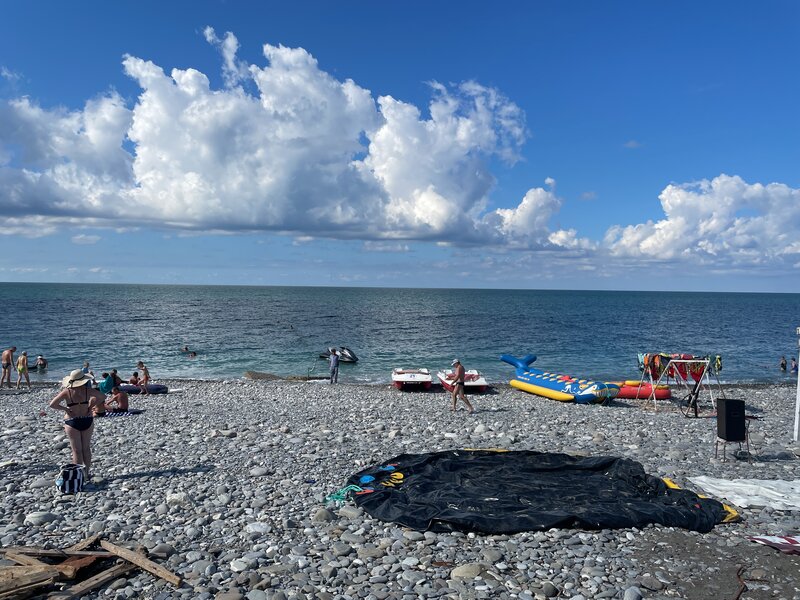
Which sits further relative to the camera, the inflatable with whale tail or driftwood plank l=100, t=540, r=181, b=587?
the inflatable with whale tail

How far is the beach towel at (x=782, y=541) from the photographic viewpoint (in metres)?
7.93

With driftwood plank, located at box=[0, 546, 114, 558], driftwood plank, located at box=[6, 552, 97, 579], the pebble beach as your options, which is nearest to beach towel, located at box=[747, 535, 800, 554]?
the pebble beach

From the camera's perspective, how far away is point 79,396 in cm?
1104

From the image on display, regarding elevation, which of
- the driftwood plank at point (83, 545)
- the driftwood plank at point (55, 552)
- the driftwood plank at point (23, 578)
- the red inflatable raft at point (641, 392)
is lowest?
the red inflatable raft at point (641, 392)

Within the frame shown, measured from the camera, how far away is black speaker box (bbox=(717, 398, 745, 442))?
41.6ft

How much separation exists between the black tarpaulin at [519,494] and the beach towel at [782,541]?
25.6 inches

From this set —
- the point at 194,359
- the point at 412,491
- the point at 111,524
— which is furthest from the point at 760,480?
the point at 194,359

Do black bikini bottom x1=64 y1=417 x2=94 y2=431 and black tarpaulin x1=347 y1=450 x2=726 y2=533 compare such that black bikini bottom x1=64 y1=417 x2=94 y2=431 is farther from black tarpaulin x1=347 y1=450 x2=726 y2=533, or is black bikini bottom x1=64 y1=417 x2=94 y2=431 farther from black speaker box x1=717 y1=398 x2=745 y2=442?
black speaker box x1=717 y1=398 x2=745 y2=442

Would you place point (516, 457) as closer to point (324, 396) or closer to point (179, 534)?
point (179, 534)

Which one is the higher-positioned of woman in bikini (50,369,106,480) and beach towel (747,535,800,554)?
woman in bikini (50,369,106,480)

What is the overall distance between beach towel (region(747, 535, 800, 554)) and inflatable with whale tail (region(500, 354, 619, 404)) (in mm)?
15274

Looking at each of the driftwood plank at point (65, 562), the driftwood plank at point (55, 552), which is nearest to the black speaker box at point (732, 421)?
the driftwood plank at point (55, 552)

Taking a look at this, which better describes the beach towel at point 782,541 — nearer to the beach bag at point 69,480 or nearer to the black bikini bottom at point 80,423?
the beach bag at point 69,480

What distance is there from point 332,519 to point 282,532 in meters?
0.85
